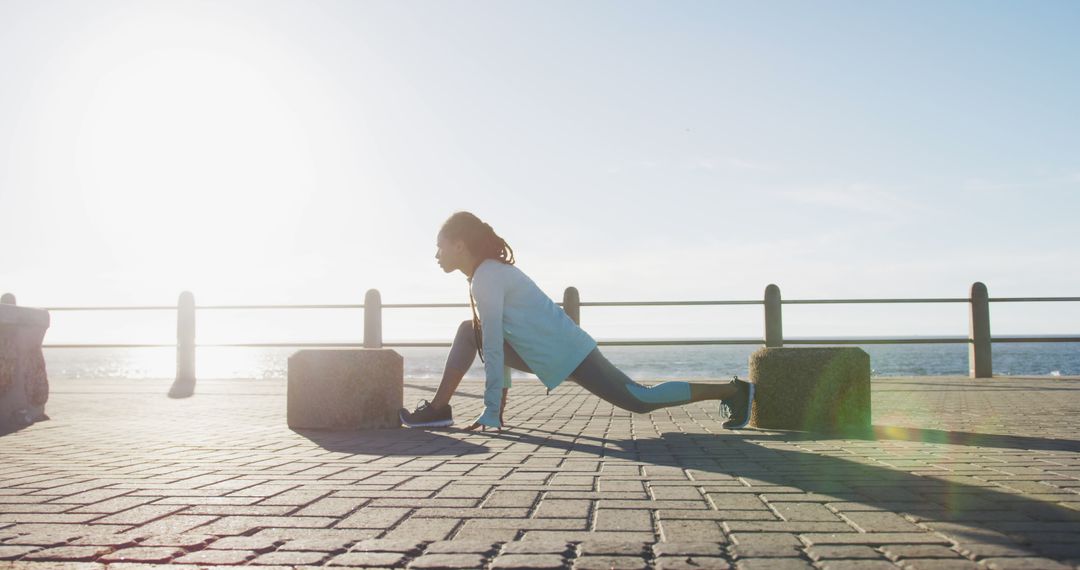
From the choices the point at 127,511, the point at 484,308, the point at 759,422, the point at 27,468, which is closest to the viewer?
the point at 127,511

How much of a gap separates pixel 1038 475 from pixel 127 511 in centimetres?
354

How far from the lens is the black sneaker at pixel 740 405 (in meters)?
5.74

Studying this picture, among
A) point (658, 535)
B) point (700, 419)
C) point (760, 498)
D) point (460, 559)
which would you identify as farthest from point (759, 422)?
point (460, 559)

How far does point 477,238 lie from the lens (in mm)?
5504

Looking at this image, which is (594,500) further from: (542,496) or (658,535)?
(658,535)

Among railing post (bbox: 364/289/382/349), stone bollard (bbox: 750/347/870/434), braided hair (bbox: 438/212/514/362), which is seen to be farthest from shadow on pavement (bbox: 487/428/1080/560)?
railing post (bbox: 364/289/382/349)

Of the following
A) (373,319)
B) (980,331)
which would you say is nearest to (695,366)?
(980,331)

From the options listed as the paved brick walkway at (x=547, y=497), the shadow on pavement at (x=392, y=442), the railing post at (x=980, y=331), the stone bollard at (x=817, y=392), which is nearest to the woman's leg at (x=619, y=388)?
the paved brick walkway at (x=547, y=497)

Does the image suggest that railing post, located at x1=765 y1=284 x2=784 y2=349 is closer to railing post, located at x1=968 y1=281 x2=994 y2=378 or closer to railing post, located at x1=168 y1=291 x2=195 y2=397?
railing post, located at x1=968 y1=281 x2=994 y2=378

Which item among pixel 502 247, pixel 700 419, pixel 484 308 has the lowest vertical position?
pixel 700 419

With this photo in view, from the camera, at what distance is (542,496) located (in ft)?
10.2

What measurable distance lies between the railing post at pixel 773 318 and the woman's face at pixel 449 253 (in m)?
6.88

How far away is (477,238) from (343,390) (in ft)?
4.84

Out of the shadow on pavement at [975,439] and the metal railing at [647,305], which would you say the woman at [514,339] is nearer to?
the shadow on pavement at [975,439]
